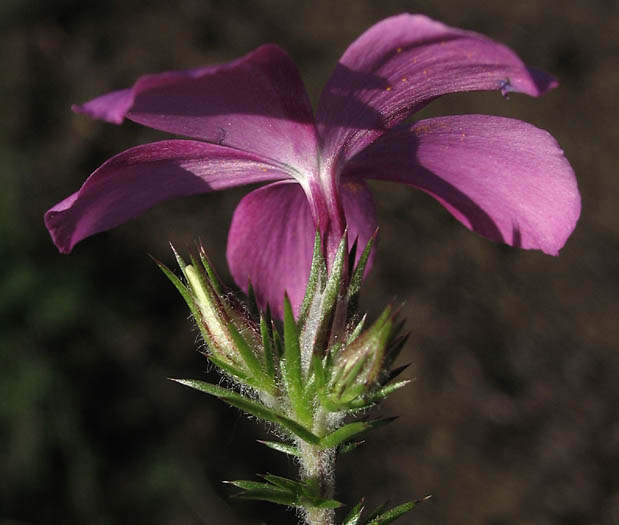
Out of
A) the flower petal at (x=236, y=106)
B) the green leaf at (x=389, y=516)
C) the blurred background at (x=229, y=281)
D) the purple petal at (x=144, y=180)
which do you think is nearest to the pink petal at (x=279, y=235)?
the purple petal at (x=144, y=180)

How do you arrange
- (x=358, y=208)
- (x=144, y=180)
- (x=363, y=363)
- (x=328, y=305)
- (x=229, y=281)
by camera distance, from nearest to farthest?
(x=363, y=363), (x=328, y=305), (x=144, y=180), (x=358, y=208), (x=229, y=281)

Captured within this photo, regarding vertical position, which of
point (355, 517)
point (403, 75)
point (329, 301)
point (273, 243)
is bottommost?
point (355, 517)

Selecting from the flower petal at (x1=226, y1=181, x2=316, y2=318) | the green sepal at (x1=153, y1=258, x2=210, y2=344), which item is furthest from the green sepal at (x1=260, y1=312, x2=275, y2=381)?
the flower petal at (x1=226, y1=181, x2=316, y2=318)

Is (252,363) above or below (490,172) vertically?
below

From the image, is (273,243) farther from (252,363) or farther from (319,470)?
(319,470)

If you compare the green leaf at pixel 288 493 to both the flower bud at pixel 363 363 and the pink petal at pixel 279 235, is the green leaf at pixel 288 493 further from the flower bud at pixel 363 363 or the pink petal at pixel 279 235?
the pink petal at pixel 279 235

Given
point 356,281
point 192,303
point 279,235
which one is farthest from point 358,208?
point 192,303

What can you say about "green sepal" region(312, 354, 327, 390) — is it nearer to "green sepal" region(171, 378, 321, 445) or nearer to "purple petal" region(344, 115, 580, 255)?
"green sepal" region(171, 378, 321, 445)
